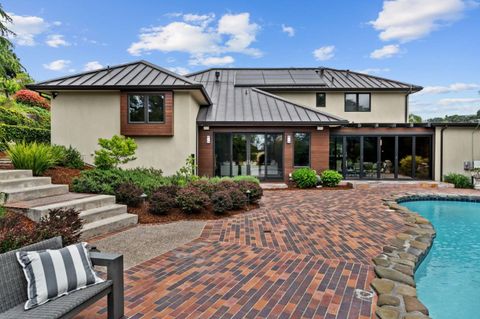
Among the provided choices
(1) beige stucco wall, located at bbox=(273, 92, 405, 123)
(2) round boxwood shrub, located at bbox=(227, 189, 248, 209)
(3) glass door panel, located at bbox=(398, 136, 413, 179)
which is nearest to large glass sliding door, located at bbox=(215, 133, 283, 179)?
(1) beige stucco wall, located at bbox=(273, 92, 405, 123)

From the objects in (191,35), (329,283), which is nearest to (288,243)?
(329,283)

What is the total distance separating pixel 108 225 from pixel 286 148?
9990 mm

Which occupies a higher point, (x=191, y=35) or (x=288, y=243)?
(x=191, y=35)

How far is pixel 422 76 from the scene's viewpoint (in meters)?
23.3

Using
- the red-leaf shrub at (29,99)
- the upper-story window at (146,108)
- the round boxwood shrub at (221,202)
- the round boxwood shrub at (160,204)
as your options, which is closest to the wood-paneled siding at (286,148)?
the upper-story window at (146,108)

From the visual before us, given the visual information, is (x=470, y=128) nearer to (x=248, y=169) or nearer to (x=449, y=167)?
(x=449, y=167)

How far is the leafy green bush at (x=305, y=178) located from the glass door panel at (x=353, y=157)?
3.16m

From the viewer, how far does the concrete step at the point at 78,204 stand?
5.60 metres

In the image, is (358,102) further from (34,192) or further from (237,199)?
(34,192)

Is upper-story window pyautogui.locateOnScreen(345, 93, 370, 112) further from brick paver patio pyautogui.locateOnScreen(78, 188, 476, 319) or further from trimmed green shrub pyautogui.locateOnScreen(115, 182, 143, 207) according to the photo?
trimmed green shrub pyautogui.locateOnScreen(115, 182, 143, 207)

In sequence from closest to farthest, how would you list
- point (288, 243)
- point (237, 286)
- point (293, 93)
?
point (237, 286), point (288, 243), point (293, 93)

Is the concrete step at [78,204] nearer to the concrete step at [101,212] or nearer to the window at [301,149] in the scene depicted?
the concrete step at [101,212]

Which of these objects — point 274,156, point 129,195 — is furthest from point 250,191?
point 274,156

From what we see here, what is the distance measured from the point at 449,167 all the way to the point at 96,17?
20634 millimetres
